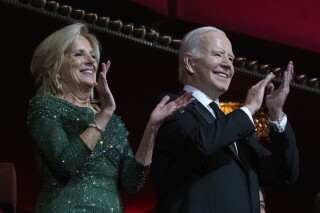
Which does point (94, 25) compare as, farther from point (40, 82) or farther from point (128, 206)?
point (128, 206)

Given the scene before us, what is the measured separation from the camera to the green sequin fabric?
2.27 m

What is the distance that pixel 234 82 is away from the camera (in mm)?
3609

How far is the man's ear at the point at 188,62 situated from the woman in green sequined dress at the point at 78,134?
0.23 metres

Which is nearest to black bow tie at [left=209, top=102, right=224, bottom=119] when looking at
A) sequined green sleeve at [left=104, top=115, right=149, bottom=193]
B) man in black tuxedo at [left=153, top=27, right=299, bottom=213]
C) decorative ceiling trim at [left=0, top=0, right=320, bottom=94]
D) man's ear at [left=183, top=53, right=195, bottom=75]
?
man in black tuxedo at [left=153, top=27, right=299, bottom=213]

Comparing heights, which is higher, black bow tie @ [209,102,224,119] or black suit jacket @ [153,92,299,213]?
black bow tie @ [209,102,224,119]

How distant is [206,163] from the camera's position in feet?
7.70

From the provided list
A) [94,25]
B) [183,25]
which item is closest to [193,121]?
[94,25]

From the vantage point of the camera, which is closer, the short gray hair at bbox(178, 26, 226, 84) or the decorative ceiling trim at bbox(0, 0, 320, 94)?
the short gray hair at bbox(178, 26, 226, 84)

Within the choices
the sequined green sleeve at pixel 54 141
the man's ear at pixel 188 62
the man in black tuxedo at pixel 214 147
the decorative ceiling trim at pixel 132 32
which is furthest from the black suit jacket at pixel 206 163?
the decorative ceiling trim at pixel 132 32

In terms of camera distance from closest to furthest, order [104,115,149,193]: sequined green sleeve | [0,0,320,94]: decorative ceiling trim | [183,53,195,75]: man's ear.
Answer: [104,115,149,193]: sequined green sleeve, [183,53,195,75]: man's ear, [0,0,320,94]: decorative ceiling trim

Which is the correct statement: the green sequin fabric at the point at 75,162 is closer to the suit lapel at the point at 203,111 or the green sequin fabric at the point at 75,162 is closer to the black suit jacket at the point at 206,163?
the black suit jacket at the point at 206,163

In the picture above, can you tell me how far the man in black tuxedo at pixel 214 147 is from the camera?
2301 millimetres

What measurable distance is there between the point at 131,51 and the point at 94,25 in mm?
206

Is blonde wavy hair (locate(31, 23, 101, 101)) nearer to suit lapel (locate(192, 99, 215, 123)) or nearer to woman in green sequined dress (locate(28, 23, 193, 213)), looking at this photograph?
woman in green sequined dress (locate(28, 23, 193, 213))
